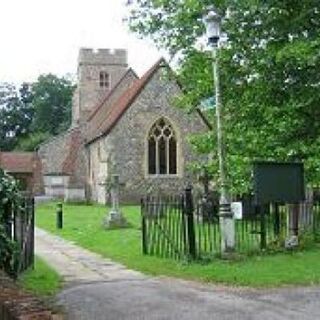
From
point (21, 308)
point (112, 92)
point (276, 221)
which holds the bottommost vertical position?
point (21, 308)

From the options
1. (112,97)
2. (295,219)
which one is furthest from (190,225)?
(112,97)

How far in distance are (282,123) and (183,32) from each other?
162 inches

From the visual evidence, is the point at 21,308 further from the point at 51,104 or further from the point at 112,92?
the point at 51,104

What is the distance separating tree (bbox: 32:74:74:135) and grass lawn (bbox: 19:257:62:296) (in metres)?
82.3

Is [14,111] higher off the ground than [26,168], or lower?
higher

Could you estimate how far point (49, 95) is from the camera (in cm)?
10100

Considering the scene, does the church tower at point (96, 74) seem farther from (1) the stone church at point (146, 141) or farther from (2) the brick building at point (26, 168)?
(1) the stone church at point (146, 141)

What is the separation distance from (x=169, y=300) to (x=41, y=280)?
3462 millimetres

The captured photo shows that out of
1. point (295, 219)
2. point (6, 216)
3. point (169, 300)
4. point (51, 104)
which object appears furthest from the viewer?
point (51, 104)

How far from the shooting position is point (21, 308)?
593 centimetres

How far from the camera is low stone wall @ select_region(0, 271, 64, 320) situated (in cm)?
563

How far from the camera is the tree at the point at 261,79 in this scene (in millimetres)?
20016

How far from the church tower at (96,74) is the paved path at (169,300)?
5264cm

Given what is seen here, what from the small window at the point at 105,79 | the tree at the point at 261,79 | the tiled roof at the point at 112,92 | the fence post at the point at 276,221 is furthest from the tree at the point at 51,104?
the fence post at the point at 276,221
